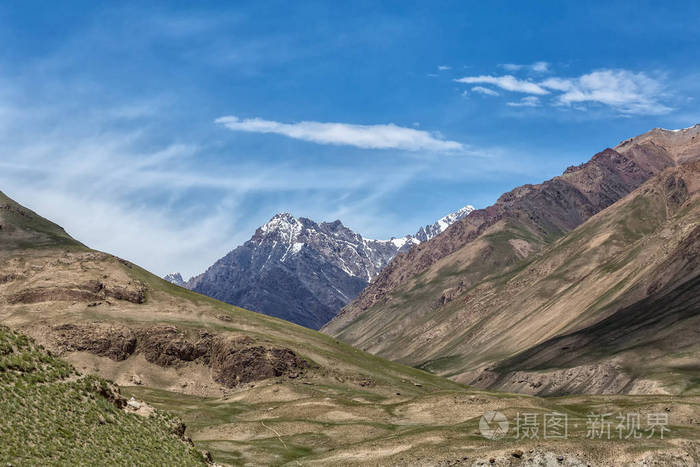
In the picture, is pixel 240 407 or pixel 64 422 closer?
pixel 64 422

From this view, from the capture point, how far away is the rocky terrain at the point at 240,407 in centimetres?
4512

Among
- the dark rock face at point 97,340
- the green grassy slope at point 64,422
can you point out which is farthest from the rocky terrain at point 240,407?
the dark rock face at point 97,340

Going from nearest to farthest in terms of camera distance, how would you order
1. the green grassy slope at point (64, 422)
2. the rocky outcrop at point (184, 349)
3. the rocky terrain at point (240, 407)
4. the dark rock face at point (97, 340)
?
1. the green grassy slope at point (64, 422)
2. the rocky terrain at point (240, 407)
3. the dark rock face at point (97, 340)
4. the rocky outcrop at point (184, 349)

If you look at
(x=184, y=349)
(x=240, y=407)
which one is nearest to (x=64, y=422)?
(x=240, y=407)

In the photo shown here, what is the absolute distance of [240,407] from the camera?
136 meters

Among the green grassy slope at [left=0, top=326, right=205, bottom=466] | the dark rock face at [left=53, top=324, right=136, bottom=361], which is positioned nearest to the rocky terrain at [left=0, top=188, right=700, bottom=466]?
the green grassy slope at [left=0, top=326, right=205, bottom=466]

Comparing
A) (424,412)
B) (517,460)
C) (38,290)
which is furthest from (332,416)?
(38,290)

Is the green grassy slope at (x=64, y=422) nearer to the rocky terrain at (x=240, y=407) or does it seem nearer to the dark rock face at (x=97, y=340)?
the rocky terrain at (x=240, y=407)

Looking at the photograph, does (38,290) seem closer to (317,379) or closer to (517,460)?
(317,379)

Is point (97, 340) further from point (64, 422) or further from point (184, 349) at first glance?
point (64, 422)

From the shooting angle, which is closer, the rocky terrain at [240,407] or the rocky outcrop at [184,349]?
the rocky terrain at [240,407]

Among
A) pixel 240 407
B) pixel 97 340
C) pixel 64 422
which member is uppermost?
pixel 64 422

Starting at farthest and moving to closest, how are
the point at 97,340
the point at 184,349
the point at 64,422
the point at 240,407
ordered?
the point at 184,349
the point at 97,340
the point at 240,407
the point at 64,422

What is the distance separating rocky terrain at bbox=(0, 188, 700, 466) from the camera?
4512 cm
